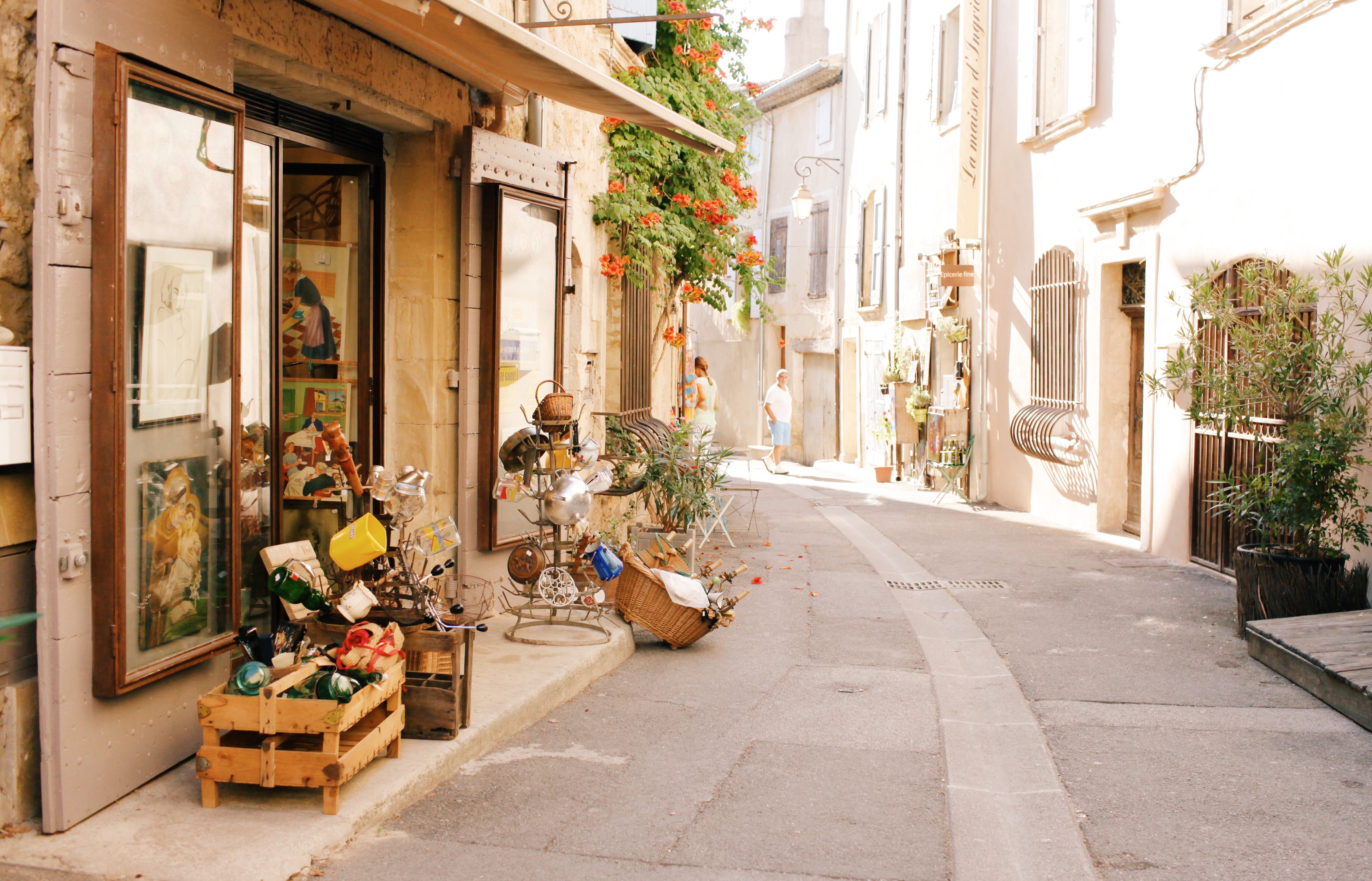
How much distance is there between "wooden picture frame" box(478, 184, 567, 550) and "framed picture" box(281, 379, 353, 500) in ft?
2.55

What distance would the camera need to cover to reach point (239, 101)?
4.34m

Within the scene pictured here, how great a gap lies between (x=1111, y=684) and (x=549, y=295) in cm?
401

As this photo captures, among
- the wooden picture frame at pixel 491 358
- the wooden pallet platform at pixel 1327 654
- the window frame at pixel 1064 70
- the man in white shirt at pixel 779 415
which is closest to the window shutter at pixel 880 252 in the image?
the man in white shirt at pixel 779 415

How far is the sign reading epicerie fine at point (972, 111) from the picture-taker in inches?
592

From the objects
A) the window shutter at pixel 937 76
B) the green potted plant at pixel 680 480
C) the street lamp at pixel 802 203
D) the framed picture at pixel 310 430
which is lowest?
the green potted plant at pixel 680 480

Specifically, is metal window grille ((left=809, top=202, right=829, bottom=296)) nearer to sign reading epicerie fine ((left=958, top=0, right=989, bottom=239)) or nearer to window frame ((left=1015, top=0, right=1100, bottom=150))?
sign reading epicerie fine ((left=958, top=0, right=989, bottom=239))

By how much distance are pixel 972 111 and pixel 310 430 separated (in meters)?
11.4

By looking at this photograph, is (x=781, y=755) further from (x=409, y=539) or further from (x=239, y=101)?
(x=239, y=101)

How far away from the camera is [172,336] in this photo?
4062 mm

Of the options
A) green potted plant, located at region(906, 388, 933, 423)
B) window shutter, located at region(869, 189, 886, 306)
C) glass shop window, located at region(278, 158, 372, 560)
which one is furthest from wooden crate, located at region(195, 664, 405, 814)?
window shutter, located at region(869, 189, 886, 306)

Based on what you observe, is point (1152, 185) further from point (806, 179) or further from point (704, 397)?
point (806, 179)

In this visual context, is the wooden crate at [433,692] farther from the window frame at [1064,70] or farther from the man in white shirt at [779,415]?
the man in white shirt at [779,415]

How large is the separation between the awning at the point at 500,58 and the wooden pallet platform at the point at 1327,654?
13.1 feet

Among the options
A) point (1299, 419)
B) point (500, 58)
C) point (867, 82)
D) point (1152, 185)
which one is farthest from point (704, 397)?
point (500, 58)
